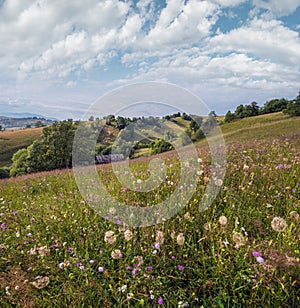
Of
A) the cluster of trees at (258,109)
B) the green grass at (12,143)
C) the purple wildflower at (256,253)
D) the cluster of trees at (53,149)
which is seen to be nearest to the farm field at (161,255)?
the purple wildflower at (256,253)

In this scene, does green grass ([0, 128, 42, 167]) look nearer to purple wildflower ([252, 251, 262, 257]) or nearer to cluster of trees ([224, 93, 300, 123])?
cluster of trees ([224, 93, 300, 123])

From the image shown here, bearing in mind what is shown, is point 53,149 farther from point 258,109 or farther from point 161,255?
point 258,109

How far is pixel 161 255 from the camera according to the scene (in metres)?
2.96

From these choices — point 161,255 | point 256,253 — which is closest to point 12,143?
point 161,255

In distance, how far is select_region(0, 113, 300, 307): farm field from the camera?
2.34m

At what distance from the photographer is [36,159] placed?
39.6 meters

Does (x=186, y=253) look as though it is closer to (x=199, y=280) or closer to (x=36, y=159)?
(x=199, y=280)

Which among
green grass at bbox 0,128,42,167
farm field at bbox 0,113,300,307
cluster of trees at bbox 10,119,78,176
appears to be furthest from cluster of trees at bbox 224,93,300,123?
green grass at bbox 0,128,42,167

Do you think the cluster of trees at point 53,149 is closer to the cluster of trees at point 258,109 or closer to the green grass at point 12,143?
the cluster of trees at point 258,109

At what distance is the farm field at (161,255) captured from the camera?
2.34 meters

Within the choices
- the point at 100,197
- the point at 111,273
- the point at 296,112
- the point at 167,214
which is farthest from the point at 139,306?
the point at 296,112

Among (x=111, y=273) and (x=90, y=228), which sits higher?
(x=90, y=228)

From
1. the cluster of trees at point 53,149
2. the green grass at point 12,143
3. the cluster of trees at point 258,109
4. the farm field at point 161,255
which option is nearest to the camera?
the farm field at point 161,255

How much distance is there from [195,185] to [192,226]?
117cm
